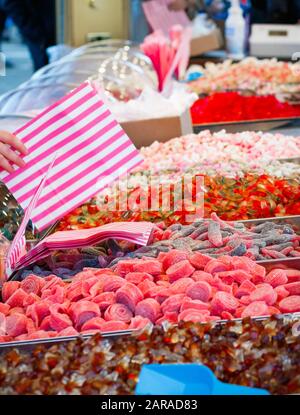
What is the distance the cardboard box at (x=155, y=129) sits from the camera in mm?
3443

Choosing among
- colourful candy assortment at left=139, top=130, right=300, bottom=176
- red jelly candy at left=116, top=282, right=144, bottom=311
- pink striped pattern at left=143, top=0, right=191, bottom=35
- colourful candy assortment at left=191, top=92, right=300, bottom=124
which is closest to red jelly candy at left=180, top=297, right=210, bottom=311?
red jelly candy at left=116, top=282, right=144, bottom=311

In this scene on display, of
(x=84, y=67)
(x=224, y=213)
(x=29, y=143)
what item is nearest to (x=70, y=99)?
(x=29, y=143)

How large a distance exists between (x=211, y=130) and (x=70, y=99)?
1533 mm

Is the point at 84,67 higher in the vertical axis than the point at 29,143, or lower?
lower

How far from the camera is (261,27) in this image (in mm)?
6328

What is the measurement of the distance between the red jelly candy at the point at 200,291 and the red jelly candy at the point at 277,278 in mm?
192

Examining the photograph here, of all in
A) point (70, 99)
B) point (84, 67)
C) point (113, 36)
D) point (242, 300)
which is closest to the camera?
point (242, 300)

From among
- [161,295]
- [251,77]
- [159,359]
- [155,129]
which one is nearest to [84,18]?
[251,77]

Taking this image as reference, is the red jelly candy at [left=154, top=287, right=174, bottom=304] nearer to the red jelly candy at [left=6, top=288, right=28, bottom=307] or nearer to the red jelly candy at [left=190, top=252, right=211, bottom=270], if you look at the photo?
the red jelly candy at [left=190, top=252, right=211, bottom=270]

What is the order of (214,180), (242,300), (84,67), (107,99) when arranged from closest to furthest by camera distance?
(242,300), (214,180), (107,99), (84,67)

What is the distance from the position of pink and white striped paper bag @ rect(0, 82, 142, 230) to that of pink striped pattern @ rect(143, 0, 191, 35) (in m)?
2.95

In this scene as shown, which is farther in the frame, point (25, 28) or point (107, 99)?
point (25, 28)

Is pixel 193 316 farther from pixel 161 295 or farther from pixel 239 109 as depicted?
pixel 239 109
